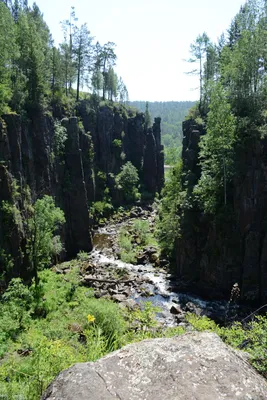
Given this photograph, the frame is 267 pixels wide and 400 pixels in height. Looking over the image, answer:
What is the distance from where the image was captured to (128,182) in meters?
81.7

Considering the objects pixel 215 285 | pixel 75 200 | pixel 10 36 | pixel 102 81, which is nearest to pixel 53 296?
pixel 215 285

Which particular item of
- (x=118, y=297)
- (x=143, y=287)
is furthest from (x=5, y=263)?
(x=143, y=287)

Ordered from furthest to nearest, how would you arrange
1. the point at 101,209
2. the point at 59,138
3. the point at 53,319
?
1. the point at 101,209
2. the point at 59,138
3. the point at 53,319

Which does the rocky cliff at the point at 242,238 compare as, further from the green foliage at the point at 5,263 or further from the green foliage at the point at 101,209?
the green foliage at the point at 101,209

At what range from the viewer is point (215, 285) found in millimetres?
34094

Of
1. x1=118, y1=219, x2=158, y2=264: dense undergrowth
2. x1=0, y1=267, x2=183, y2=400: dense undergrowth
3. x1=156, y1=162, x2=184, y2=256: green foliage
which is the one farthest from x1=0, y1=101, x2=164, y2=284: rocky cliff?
x1=156, y1=162, x2=184, y2=256: green foliage

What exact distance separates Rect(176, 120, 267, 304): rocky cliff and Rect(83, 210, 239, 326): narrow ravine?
8.42 ft

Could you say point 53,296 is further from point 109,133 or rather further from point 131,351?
point 109,133

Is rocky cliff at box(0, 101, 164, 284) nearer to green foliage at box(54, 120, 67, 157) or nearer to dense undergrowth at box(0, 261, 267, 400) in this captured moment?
green foliage at box(54, 120, 67, 157)

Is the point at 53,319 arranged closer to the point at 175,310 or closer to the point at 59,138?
the point at 175,310

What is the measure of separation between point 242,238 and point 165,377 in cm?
3113

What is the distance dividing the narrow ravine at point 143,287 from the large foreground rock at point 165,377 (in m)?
21.6

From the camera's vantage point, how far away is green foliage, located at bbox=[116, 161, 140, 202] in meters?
80.6

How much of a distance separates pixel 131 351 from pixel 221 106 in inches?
1303
